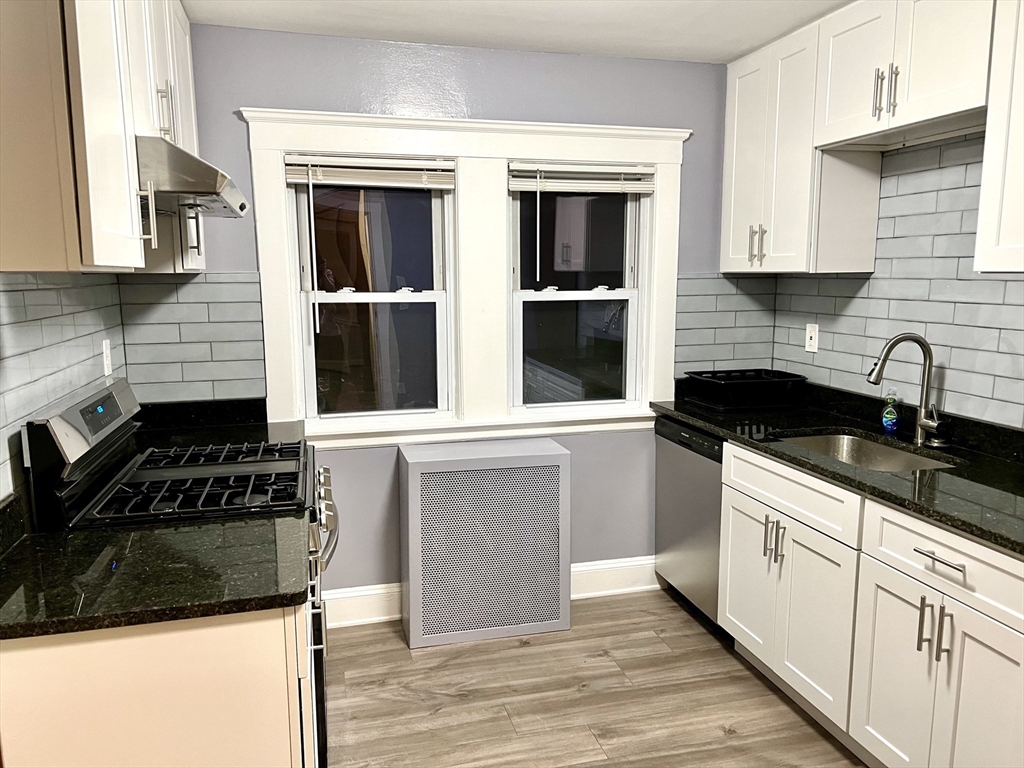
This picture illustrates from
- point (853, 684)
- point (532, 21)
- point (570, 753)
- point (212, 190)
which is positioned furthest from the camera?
point (532, 21)

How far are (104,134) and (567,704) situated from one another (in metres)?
2.27

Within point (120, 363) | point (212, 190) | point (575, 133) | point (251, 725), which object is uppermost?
point (575, 133)

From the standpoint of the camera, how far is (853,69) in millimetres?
2639

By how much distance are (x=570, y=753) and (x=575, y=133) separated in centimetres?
242

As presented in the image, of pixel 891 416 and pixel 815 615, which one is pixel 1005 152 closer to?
pixel 891 416

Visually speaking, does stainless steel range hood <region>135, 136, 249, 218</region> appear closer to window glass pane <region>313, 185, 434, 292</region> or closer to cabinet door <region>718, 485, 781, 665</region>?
window glass pane <region>313, 185, 434, 292</region>

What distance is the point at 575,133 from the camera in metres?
3.26

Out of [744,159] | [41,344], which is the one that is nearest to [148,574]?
[41,344]

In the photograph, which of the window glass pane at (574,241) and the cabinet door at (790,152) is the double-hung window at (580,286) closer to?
the window glass pane at (574,241)

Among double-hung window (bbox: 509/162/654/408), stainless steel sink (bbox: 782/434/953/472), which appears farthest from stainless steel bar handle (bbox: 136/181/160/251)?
stainless steel sink (bbox: 782/434/953/472)

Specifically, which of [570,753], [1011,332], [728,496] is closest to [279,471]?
[570,753]

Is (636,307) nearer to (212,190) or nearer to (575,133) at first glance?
(575,133)

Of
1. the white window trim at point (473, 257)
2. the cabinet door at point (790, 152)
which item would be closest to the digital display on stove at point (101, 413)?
the white window trim at point (473, 257)

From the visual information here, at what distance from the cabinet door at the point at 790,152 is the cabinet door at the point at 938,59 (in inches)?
17.1
